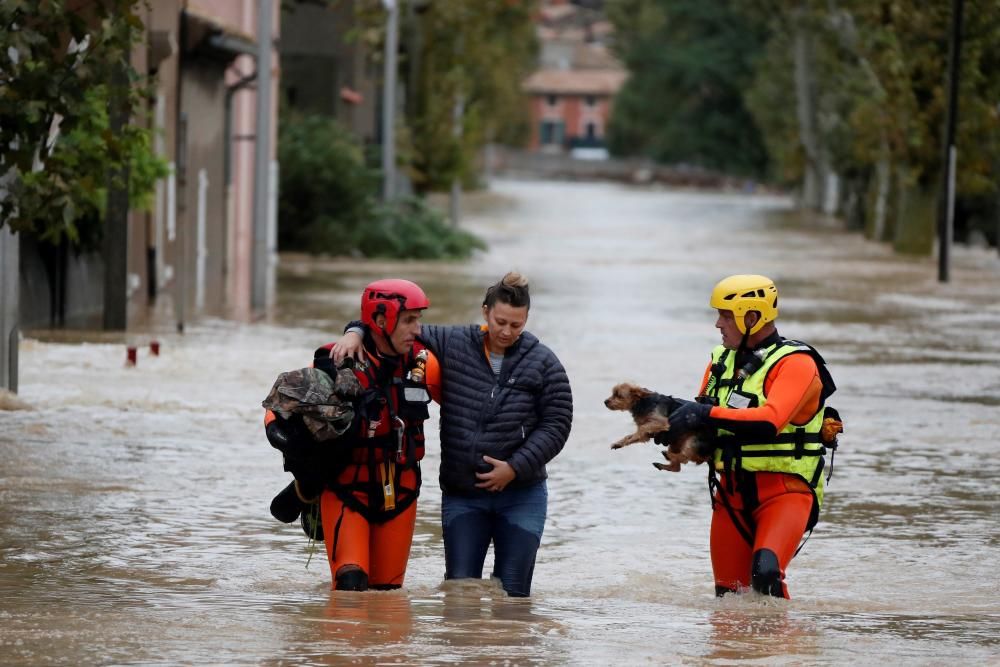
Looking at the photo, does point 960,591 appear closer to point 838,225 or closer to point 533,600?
point 533,600

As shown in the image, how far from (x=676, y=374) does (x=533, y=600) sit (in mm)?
10437

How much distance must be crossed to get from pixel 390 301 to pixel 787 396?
1467mm

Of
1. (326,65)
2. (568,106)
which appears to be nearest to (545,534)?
(326,65)

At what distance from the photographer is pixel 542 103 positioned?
18388cm

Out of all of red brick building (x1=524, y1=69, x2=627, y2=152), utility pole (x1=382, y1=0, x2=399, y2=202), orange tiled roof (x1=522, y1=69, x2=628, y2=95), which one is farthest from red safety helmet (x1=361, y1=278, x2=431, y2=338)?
orange tiled roof (x1=522, y1=69, x2=628, y2=95)

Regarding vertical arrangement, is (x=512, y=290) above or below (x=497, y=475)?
above

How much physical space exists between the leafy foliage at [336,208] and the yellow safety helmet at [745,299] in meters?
30.6

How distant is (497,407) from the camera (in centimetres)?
789

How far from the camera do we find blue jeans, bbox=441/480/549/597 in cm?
800

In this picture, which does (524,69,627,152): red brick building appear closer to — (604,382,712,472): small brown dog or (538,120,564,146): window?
(538,120,564,146): window

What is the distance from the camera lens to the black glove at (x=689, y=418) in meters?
7.83

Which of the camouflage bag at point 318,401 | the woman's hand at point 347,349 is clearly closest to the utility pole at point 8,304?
the woman's hand at point 347,349

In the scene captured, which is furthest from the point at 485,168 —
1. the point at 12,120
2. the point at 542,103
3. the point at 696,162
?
the point at 12,120

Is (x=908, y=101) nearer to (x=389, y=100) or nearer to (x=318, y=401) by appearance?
(x=389, y=100)
